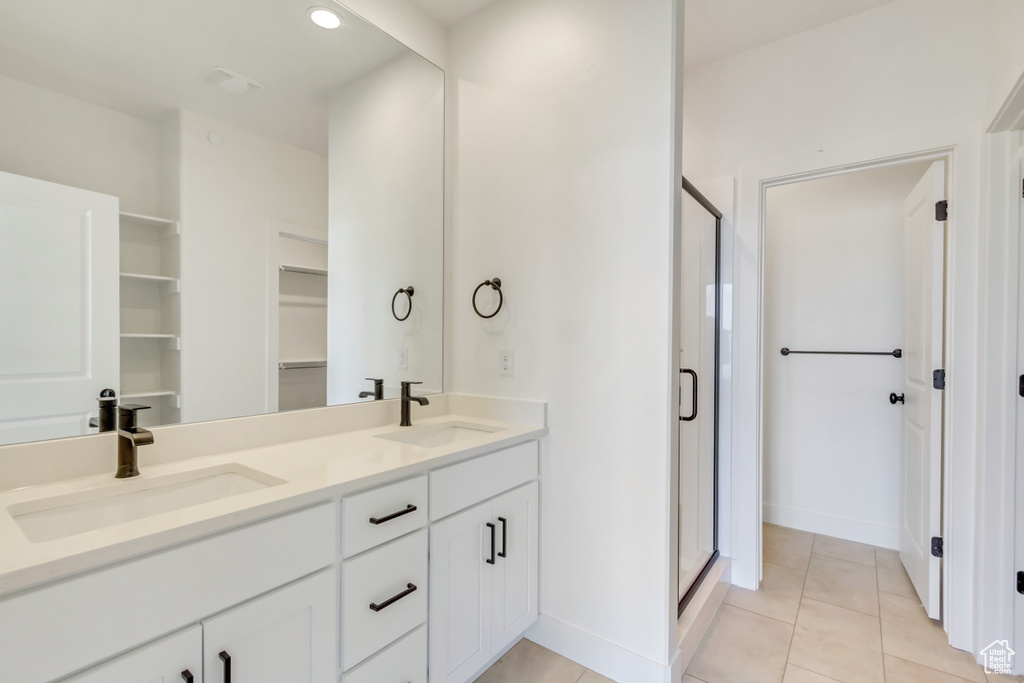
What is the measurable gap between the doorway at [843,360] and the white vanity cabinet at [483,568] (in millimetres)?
1620

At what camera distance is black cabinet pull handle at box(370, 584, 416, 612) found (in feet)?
3.85

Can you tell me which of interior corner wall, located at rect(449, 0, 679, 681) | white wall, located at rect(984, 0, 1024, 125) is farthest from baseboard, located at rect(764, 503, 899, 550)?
white wall, located at rect(984, 0, 1024, 125)

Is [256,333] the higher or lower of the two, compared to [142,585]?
higher

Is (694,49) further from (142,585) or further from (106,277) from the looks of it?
(142,585)

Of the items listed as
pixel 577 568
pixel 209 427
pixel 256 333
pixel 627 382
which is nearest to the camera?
pixel 209 427

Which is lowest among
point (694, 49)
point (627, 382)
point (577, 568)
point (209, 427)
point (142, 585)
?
point (577, 568)

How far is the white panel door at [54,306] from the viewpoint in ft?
3.38

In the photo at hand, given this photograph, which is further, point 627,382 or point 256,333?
point 627,382

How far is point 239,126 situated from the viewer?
1.42 m

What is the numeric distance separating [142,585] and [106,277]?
2.52ft

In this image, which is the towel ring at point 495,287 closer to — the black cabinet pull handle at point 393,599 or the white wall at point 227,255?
the white wall at point 227,255

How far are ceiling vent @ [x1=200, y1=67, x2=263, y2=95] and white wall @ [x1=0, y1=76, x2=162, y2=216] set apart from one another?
0.79 ft

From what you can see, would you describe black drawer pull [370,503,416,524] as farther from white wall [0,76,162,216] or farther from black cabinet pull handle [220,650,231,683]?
white wall [0,76,162,216]

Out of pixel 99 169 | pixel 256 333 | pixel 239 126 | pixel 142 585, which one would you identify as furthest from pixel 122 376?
pixel 239 126
